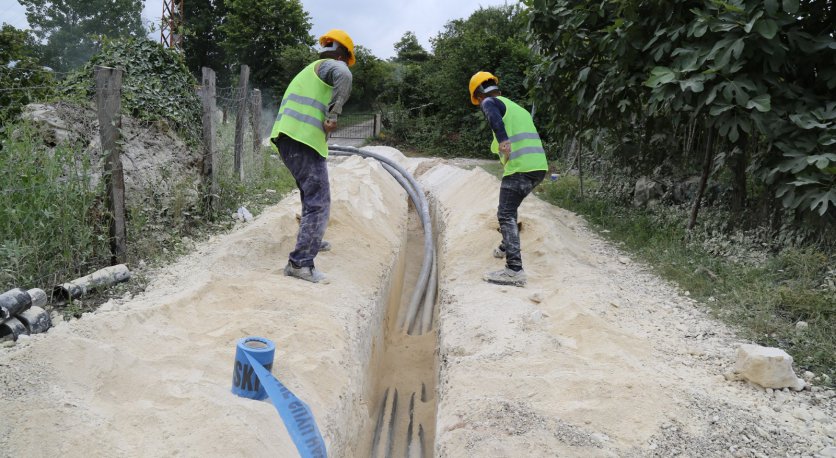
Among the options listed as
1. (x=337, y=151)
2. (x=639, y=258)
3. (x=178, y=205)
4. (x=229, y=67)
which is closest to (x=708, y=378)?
(x=639, y=258)

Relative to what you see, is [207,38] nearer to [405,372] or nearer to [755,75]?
[405,372]

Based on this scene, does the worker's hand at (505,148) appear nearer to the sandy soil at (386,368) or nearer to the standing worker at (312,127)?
the sandy soil at (386,368)

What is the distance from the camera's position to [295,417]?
103 inches

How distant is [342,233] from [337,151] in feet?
17.6

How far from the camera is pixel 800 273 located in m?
4.15

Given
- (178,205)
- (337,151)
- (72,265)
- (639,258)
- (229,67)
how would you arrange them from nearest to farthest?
(72,265)
(178,205)
(639,258)
(337,151)
(229,67)

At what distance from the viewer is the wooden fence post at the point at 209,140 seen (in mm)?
5910

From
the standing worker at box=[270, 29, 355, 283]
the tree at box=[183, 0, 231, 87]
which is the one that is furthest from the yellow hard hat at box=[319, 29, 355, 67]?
the tree at box=[183, 0, 231, 87]

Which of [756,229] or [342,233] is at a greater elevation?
[756,229]

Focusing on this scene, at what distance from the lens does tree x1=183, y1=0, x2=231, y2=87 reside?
28.5m

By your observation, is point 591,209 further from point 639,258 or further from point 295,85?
point 295,85

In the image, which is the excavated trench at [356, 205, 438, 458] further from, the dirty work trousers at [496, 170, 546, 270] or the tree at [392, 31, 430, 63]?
the tree at [392, 31, 430, 63]

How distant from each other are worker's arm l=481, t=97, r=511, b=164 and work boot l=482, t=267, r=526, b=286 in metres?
1.00

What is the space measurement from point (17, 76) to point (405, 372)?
459cm
